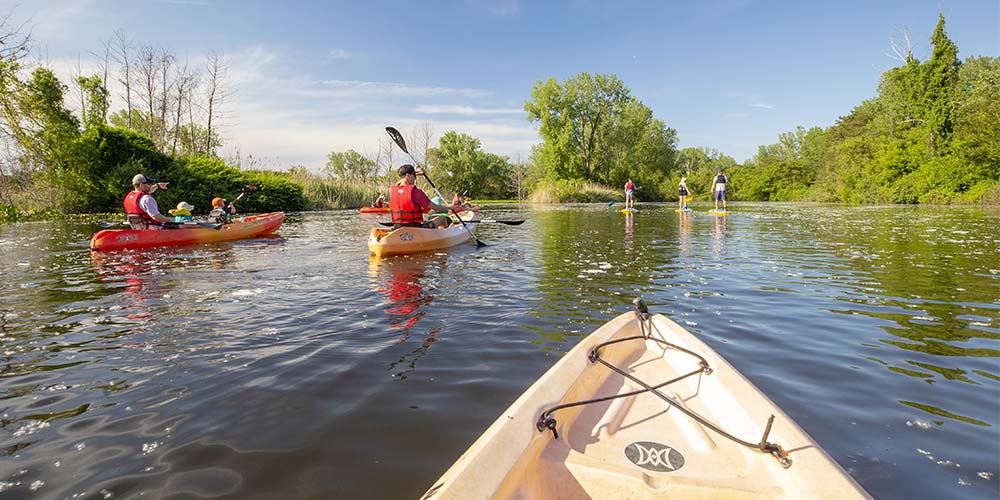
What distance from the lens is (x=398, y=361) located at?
12.2 ft

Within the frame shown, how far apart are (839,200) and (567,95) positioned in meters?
29.8

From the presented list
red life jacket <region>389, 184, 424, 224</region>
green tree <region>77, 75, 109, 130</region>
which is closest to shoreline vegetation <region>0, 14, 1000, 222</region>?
green tree <region>77, 75, 109, 130</region>

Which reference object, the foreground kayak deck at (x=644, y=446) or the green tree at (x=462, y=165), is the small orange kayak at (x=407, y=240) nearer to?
the foreground kayak deck at (x=644, y=446)

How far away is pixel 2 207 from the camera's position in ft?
62.8

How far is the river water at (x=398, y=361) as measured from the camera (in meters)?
2.28

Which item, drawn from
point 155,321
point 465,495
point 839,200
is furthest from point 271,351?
point 839,200

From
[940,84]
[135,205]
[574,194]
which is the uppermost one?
[940,84]

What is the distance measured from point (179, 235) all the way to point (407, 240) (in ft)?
20.1

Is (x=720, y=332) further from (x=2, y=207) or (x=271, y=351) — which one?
(x=2, y=207)

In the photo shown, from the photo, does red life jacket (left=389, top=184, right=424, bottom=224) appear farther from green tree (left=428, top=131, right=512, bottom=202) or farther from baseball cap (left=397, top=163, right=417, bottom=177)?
green tree (left=428, top=131, right=512, bottom=202)

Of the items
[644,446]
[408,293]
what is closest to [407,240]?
[408,293]

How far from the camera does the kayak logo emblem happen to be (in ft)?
6.34

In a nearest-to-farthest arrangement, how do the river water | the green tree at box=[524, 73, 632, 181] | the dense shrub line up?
the river water < the dense shrub < the green tree at box=[524, 73, 632, 181]

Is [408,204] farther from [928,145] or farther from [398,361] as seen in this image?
[928,145]
